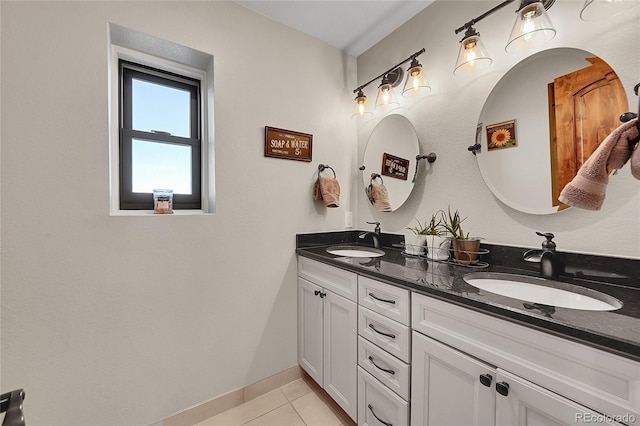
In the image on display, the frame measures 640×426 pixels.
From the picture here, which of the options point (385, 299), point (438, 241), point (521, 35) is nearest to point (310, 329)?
point (385, 299)

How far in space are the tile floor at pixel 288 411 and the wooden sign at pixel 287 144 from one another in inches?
60.3

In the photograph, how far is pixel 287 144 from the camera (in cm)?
174

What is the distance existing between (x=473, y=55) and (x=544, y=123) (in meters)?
0.46

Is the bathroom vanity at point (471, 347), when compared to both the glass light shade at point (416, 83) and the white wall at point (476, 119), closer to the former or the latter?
the white wall at point (476, 119)

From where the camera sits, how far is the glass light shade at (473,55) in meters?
1.25

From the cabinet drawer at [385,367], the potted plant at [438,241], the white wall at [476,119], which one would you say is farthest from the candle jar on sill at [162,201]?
the potted plant at [438,241]

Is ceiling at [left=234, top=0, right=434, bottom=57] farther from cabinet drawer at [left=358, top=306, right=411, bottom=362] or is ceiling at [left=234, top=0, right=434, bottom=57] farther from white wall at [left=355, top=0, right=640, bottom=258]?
cabinet drawer at [left=358, top=306, right=411, bottom=362]

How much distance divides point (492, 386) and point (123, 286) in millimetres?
1566

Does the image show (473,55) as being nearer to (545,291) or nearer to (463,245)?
(463,245)

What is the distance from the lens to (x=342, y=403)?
1.37m

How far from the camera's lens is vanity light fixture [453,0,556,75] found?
1051 mm

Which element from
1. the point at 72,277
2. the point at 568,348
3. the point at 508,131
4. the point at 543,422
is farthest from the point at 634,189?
the point at 72,277

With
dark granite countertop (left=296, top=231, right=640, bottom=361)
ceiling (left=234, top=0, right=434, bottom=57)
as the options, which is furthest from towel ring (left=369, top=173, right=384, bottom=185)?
ceiling (left=234, top=0, right=434, bottom=57)

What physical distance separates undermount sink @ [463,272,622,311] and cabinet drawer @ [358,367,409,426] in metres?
0.59
